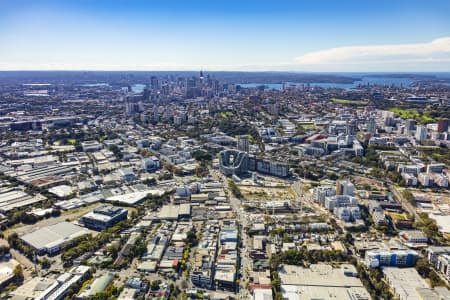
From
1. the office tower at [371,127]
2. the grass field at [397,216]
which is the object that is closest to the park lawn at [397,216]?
the grass field at [397,216]

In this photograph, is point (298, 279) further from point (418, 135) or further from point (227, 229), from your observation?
point (418, 135)

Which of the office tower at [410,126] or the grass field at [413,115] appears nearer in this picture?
the office tower at [410,126]

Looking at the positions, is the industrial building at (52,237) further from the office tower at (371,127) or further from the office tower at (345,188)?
the office tower at (371,127)

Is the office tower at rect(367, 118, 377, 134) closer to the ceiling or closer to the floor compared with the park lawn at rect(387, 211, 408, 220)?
closer to the ceiling

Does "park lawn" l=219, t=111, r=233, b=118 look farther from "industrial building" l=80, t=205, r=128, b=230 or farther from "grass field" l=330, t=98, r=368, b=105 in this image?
"industrial building" l=80, t=205, r=128, b=230

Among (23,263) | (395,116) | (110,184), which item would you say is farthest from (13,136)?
(395,116)

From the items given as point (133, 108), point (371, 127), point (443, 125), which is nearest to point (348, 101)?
point (371, 127)

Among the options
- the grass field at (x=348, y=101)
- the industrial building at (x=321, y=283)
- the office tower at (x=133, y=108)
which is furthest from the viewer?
the grass field at (x=348, y=101)

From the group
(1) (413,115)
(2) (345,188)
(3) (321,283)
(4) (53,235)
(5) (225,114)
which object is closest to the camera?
(3) (321,283)

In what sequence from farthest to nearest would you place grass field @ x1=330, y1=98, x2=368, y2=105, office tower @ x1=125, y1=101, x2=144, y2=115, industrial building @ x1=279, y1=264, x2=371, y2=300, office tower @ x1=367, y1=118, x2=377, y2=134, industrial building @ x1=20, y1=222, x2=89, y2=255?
grass field @ x1=330, y1=98, x2=368, y2=105 → office tower @ x1=125, y1=101, x2=144, y2=115 → office tower @ x1=367, y1=118, x2=377, y2=134 → industrial building @ x1=20, y1=222, x2=89, y2=255 → industrial building @ x1=279, y1=264, x2=371, y2=300

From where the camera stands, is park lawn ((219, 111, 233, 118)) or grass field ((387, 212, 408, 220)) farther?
park lawn ((219, 111, 233, 118))

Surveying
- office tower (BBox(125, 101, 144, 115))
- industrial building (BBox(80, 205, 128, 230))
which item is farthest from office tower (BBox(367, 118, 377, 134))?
office tower (BBox(125, 101, 144, 115))

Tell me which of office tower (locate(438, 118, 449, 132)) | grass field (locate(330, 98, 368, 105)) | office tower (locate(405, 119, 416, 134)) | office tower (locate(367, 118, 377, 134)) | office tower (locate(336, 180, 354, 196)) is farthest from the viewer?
grass field (locate(330, 98, 368, 105))

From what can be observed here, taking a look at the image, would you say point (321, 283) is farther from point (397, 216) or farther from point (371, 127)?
point (371, 127)
